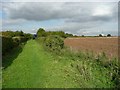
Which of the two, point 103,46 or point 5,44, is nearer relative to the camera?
point 103,46

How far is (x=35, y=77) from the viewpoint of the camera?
490 inches

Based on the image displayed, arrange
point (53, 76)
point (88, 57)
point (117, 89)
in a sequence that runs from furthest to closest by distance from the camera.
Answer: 1. point (88, 57)
2. point (53, 76)
3. point (117, 89)

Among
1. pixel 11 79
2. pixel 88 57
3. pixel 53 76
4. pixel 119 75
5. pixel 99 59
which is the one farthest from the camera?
pixel 88 57

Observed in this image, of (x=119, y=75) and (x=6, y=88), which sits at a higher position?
(x=119, y=75)

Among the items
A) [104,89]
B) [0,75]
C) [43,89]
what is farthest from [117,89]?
[0,75]

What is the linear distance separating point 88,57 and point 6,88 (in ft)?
30.6

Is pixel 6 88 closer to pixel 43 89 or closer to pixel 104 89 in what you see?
pixel 43 89

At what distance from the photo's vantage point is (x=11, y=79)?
1209cm

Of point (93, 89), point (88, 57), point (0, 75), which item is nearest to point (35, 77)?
point (0, 75)

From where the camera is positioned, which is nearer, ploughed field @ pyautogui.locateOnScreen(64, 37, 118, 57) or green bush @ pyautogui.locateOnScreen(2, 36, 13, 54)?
ploughed field @ pyautogui.locateOnScreen(64, 37, 118, 57)

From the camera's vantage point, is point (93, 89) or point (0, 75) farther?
point (0, 75)

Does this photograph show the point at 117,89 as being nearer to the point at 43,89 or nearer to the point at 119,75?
the point at 119,75

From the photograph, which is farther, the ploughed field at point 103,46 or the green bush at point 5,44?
the green bush at point 5,44

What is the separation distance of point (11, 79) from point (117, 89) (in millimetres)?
5518
